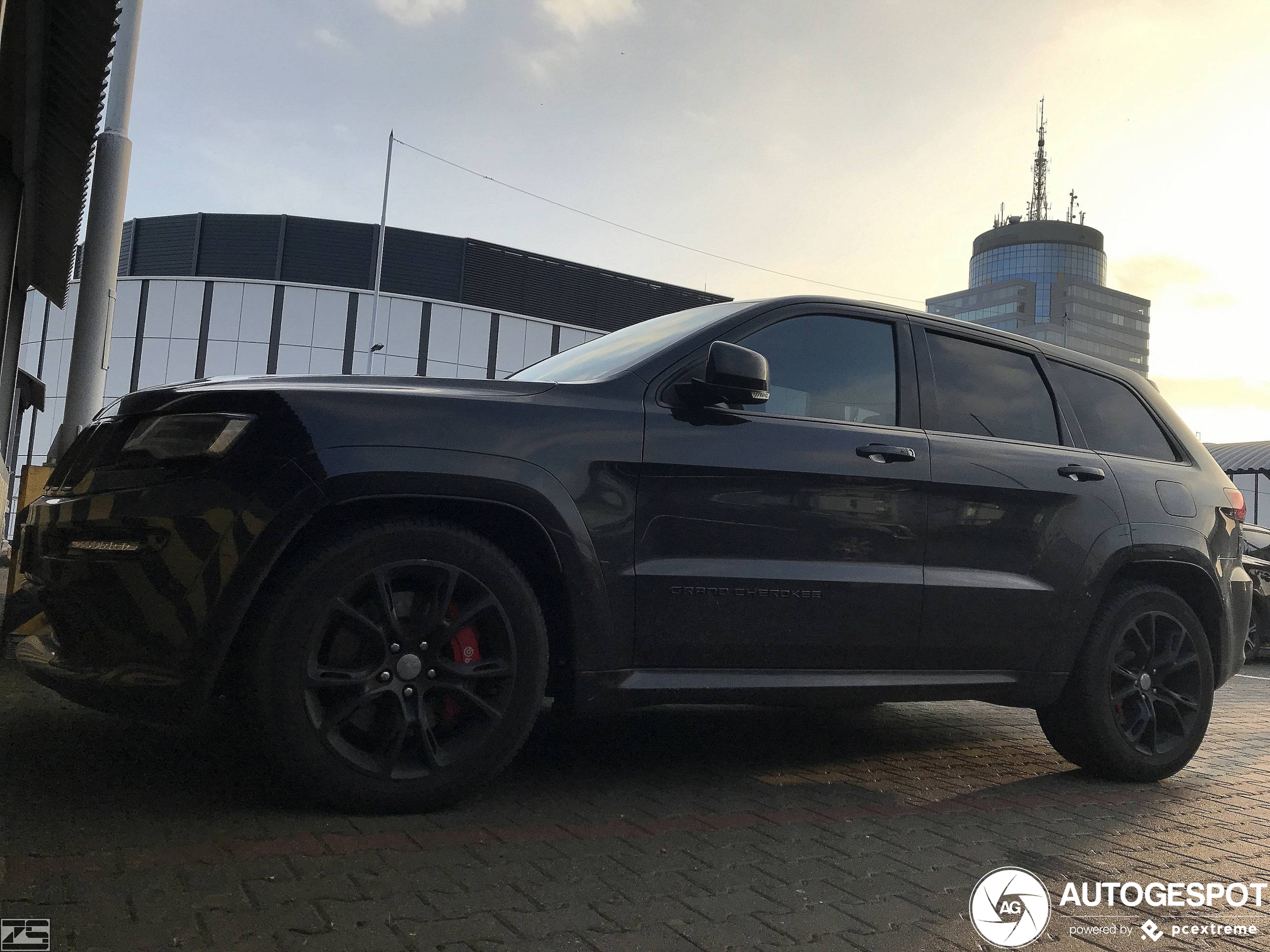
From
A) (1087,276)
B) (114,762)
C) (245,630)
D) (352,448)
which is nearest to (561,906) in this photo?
(245,630)

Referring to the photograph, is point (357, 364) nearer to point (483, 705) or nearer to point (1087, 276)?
point (483, 705)

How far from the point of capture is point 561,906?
2.44 meters

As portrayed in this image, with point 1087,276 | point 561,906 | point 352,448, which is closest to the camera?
point 561,906

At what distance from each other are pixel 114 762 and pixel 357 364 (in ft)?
126

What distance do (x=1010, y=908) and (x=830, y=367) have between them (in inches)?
79.4

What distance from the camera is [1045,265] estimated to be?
153 meters

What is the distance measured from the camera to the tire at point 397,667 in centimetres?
282

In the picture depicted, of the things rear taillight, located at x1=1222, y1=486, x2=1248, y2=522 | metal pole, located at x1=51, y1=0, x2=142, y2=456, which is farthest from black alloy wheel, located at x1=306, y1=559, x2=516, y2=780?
metal pole, located at x1=51, y1=0, x2=142, y2=456

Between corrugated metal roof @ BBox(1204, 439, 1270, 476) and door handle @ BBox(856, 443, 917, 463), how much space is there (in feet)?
125

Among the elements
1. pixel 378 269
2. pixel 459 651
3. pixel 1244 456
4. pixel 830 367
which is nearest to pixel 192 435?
pixel 459 651

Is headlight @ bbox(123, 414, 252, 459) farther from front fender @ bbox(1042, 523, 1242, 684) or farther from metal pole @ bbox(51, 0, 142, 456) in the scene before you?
metal pole @ bbox(51, 0, 142, 456)

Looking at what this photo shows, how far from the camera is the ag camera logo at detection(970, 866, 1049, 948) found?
249 cm

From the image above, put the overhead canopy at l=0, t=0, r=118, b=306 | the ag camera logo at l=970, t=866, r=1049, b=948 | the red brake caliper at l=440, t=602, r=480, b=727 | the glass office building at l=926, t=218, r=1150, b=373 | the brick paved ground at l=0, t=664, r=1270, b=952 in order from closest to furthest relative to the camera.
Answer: the brick paved ground at l=0, t=664, r=1270, b=952 → the ag camera logo at l=970, t=866, r=1049, b=948 → the red brake caliper at l=440, t=602, r=480, b=727 → the overhead canopy at l=0, t=0, r=118, b=306 → the glass office building at l=926, t=218, r=1150, b=373

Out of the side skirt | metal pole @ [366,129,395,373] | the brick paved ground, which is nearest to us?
the brick paved ground
